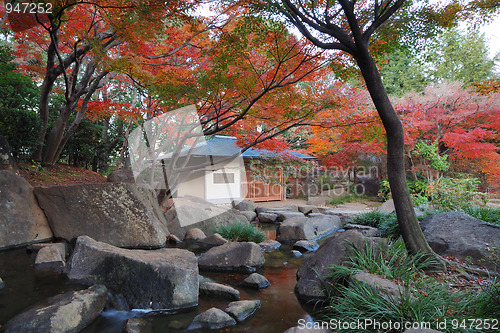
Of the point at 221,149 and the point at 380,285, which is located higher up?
the point at 221,149

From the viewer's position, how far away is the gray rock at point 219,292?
3963mm

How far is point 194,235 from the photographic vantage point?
7.46 meters

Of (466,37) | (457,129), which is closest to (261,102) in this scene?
(457,129)

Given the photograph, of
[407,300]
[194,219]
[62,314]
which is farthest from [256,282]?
[194,219]

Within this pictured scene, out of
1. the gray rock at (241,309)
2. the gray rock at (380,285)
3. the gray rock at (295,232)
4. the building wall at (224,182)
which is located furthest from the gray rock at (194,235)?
the building wall at (224,182)

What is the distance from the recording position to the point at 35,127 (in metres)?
8.14

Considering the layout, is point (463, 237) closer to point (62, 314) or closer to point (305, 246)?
Result: point (305, 246)

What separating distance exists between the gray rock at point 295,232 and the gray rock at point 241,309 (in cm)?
410

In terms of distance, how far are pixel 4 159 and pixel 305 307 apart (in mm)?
7860

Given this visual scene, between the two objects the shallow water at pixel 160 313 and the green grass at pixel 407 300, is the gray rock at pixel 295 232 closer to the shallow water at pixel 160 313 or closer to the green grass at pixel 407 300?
the shallow water at pixel 160 313

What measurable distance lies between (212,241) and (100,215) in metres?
2.62

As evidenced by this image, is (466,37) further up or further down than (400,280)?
further up

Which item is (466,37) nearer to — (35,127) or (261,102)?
(261,102)

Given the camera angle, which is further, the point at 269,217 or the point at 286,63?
the point at 269,217
